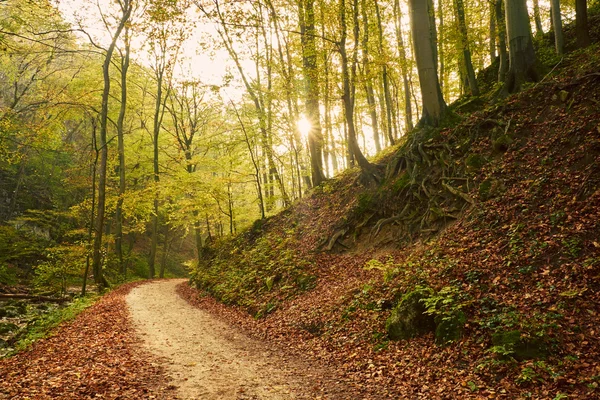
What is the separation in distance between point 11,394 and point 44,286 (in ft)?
38.1

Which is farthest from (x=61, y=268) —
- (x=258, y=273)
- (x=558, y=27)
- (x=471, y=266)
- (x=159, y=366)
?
(x=558, y=27)

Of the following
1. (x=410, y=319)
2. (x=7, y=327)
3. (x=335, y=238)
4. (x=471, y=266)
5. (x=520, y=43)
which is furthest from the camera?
(x=335, y=238)

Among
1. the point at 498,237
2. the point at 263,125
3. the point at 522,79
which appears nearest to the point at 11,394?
the point at 498,237

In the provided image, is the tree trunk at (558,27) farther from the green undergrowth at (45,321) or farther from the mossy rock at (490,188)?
the green undergrowth at (45,321)

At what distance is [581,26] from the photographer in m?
10.9

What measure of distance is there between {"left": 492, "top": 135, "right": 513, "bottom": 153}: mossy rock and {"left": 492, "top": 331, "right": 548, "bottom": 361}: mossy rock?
5805 millimetres

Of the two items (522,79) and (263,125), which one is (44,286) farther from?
(522,79)

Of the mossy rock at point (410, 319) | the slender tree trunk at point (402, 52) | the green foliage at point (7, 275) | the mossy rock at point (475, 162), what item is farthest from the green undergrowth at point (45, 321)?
the slender tree trunk at point (402, 52)

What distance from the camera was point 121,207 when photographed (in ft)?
69.2

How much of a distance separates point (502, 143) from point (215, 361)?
28.7ft

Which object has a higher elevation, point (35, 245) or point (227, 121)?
point (227, 121)

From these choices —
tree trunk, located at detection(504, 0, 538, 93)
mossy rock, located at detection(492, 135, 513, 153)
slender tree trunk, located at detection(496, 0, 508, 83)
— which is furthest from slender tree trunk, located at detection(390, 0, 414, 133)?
mossy rock, located at detection(492, 135, 513, 153)

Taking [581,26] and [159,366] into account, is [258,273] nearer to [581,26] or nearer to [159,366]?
[159,366]

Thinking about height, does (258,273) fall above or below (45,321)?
above
